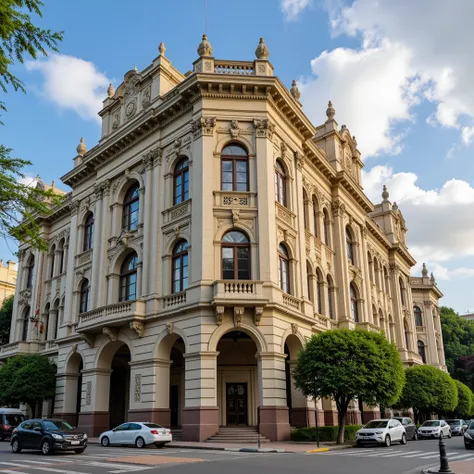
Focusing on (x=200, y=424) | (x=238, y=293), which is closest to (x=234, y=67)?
(x=238, y=293)

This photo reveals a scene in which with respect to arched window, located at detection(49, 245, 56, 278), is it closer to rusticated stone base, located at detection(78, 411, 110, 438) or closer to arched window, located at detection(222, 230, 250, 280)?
rusticated stone base, located at detection(78, 411, 110, 438)

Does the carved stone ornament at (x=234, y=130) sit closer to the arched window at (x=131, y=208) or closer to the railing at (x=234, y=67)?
the railing at (x=234, y=67)

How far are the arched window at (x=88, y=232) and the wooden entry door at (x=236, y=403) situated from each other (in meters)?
15.3

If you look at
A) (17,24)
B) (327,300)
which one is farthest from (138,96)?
(17,24)

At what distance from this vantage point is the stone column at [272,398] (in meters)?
25.5

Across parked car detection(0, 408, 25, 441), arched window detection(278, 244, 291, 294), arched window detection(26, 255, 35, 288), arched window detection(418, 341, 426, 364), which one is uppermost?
arched window detection(26, 255, 35, 288)

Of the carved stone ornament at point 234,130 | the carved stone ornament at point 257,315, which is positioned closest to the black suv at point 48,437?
the carved stone ornament at point 257,315

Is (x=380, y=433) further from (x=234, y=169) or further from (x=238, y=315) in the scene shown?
(x=234, y=169)

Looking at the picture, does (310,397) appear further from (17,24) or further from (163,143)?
(17,24)

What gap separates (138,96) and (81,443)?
2338 centimetres

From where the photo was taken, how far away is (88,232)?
3934 cm

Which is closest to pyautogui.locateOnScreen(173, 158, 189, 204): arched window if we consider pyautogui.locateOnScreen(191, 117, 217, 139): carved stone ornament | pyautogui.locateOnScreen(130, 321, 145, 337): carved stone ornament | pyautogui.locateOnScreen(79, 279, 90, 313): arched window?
pyautogui.locateOnScreen(191, 117, 217, 139): carved stone ornament

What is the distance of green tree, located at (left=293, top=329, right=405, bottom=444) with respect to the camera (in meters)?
25.8

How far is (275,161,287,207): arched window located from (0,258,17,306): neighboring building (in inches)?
2183
